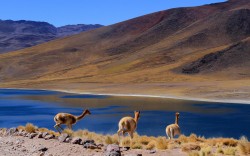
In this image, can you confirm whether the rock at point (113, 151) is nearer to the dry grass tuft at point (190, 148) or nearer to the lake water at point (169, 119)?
the dry grass tuft at point (190, 148)

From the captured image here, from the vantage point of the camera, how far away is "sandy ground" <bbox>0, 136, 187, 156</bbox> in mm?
11141

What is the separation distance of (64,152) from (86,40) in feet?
534

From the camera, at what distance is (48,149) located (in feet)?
39.5

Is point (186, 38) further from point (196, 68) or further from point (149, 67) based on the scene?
point (196, 68)

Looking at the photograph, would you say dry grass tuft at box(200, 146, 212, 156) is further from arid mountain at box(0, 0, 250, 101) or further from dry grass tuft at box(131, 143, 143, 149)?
arid mountain at box(0, 0, 250, 101)

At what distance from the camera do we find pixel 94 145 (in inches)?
461

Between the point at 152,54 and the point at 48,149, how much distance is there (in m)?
117

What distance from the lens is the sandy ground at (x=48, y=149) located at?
11.1m

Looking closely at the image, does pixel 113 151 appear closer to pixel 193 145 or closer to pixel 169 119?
pixel 193 145

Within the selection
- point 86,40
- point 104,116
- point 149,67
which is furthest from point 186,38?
point 104,116

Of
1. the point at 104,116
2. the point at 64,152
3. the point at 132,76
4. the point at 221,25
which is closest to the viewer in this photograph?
the point at 64,152

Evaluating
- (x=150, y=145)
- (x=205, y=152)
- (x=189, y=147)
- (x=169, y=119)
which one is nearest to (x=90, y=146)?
(x=150, y=145)

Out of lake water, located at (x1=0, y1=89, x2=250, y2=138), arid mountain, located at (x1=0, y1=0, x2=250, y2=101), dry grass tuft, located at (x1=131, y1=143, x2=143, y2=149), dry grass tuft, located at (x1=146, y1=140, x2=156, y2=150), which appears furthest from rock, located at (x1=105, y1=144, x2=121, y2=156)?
arid mountain, located at (x1=0, y1=0, x2=250, y2=101)

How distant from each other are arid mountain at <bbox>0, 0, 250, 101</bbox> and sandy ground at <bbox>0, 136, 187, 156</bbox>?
50602mm
